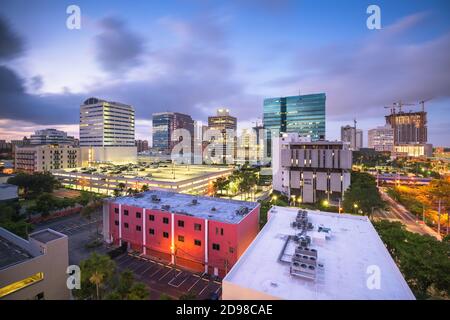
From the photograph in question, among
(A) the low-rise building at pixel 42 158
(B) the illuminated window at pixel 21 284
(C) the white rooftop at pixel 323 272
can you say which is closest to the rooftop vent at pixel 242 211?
(C) the white rooftop at pixel 323 272

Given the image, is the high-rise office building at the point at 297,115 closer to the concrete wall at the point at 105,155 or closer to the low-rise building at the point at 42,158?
the concrete wall at the point at 105,155

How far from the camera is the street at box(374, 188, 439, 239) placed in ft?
153

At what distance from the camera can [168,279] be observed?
3034cm

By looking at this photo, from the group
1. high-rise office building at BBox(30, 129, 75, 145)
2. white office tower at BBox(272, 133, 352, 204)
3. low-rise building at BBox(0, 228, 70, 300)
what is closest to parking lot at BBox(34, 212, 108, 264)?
low-rise building at BBox(0, 228, 70, 300)

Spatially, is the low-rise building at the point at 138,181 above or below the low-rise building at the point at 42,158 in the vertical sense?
below

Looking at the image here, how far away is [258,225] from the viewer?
126 ft

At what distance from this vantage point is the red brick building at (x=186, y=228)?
31.1m

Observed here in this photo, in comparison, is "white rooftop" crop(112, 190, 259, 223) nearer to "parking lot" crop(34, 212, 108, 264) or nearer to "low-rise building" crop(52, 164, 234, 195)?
"parking lot" crop(34, 212, 108, 264)

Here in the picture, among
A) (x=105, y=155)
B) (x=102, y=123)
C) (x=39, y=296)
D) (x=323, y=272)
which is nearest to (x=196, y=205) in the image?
(x=39, y=296)

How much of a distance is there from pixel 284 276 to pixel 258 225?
20614 millimetres

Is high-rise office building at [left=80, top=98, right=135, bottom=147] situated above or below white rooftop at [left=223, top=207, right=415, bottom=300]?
above

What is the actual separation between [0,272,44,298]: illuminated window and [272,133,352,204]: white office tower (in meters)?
62.7

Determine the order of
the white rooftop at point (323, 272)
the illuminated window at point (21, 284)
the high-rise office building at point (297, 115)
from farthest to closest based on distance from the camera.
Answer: the high-rise office building at point (297, 115) → the illuminated window at point (21, 284) → the white rooftop at point (323, 272)

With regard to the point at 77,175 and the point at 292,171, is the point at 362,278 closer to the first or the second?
the point at 292,171
